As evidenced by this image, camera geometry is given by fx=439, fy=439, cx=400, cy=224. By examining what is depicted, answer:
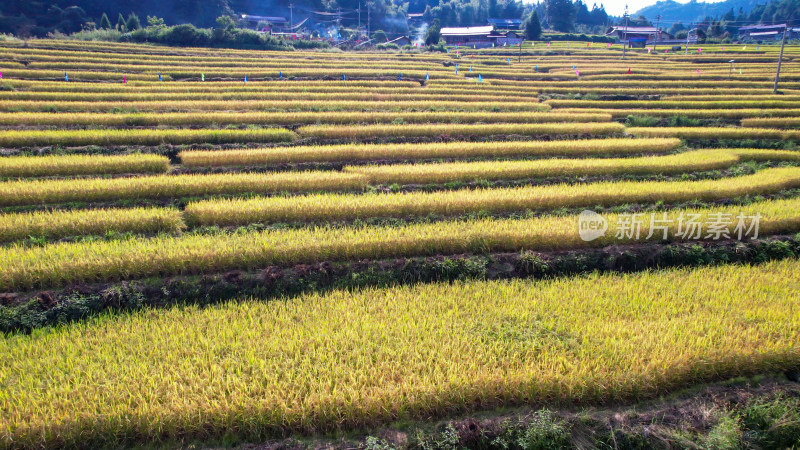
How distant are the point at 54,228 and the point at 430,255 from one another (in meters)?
7.28

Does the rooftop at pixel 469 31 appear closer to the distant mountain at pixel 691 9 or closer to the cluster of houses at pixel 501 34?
the cluster of houses at pixel 501 34

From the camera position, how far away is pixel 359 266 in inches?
305

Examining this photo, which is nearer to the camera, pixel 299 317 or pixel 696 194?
pixel 299 317

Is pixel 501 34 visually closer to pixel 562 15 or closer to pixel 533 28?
pixel 533 28

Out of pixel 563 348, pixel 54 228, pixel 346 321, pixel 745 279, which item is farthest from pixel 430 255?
pixel 54 228

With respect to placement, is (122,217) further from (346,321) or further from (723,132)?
(723,132)

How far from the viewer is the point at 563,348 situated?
17.6 feet
